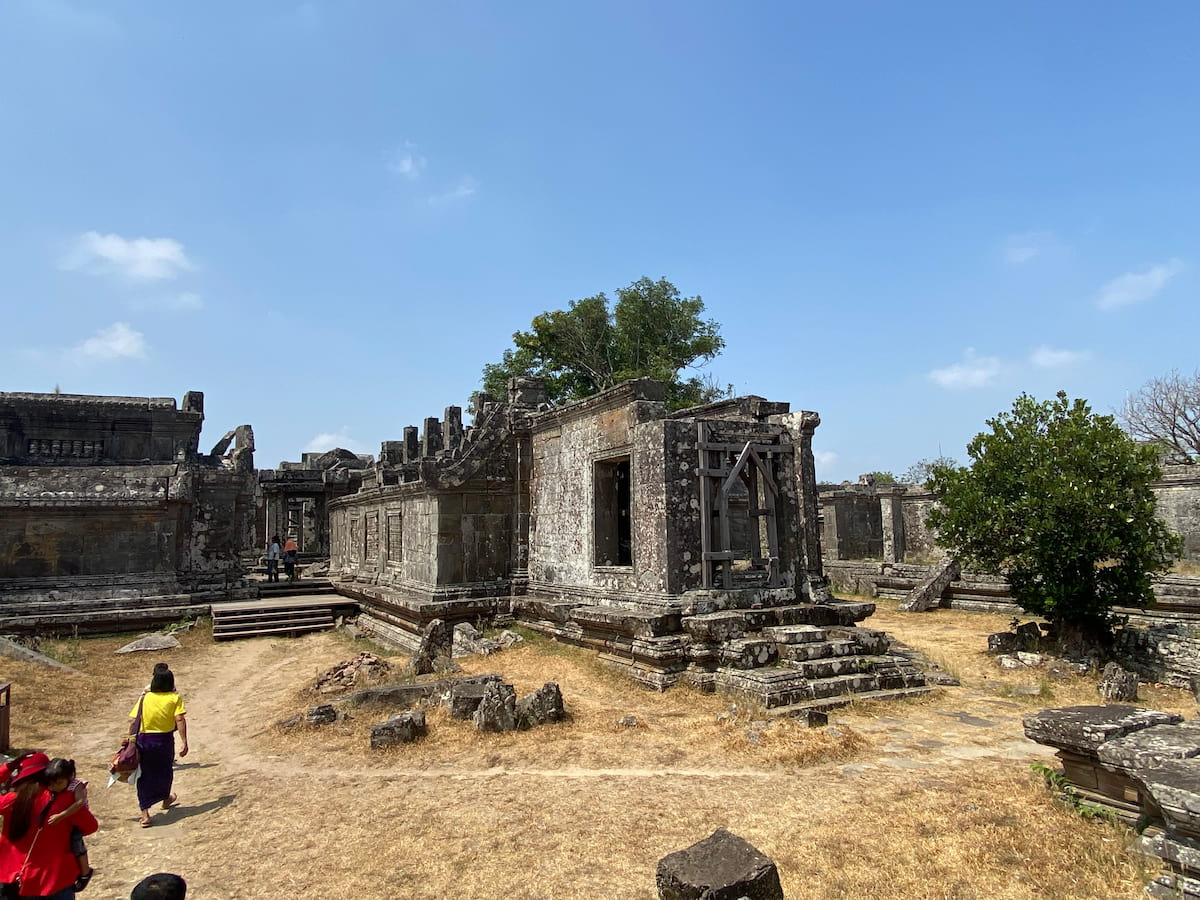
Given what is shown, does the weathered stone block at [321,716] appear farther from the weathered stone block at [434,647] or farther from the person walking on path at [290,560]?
Result: the person walking on path at [290,560]

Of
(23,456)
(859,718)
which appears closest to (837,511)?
(859,718)

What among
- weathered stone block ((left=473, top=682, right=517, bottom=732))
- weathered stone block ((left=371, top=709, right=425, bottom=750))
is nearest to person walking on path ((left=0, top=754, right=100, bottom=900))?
weathered stone block ((left=371, top=709, right=425, bottom=750))

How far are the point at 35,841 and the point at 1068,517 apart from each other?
12016 millimetres

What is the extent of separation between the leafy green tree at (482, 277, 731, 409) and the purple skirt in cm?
2846

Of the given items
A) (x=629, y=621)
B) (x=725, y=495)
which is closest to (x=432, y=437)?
(x=725, y=495)

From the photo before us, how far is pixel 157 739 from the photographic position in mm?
6215

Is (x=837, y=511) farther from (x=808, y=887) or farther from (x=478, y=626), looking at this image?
(x=808, y=887)

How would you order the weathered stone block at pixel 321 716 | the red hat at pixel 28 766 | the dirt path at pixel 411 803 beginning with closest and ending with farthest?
the red hat at pixel 28 766 → the dirt path at pixel 411 803 → the weathered stone block at pixel 321 716

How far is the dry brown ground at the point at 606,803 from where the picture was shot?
14.4 ft

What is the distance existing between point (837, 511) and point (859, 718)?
1819cm

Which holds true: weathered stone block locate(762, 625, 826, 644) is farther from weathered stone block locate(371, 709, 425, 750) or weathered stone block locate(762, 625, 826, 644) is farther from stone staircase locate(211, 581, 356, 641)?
stone staircase locate(211, 581, 356, 641)

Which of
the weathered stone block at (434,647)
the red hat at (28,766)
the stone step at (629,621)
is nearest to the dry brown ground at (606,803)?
the stone step at (629,621)

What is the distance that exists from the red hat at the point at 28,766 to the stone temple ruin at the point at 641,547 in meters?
6.36

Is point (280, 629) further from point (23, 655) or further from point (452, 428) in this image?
point (452, 428)
